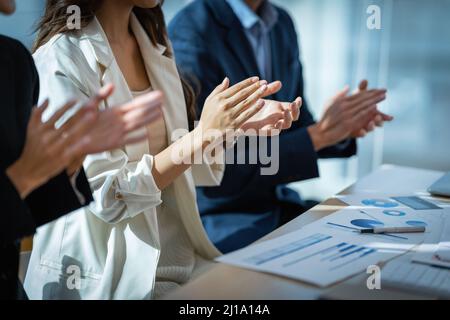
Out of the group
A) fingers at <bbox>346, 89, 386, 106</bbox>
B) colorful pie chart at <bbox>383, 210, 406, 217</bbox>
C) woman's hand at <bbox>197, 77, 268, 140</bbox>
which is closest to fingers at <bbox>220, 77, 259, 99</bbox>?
woman's hand at <bbox>197, 77, 268, 140</bbox>

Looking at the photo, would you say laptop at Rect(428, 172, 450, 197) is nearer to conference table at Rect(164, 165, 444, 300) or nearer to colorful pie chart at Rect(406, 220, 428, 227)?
colorful pie chart at Rect(406, 220, 428, 227)

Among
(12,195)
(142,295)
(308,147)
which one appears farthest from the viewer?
(308,147)

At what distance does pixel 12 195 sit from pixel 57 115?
4.8 inches

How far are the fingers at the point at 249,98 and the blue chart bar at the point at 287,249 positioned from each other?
0.27 metres

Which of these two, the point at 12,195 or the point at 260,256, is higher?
the point at 12,195

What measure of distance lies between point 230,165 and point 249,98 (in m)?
0.60

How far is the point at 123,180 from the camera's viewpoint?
1.25 metres

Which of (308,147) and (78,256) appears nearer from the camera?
(78,256)

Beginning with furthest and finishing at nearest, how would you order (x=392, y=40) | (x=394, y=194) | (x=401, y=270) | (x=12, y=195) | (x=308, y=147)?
(x=392, y=40), (x=308, y=147), (x=394, y=194), (x=401, y=270), (x=12, y=195)

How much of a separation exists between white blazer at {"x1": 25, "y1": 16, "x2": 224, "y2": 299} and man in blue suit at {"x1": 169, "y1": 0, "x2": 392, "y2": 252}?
0.42 metres

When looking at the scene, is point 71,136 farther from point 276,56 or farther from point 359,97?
point 276,56
